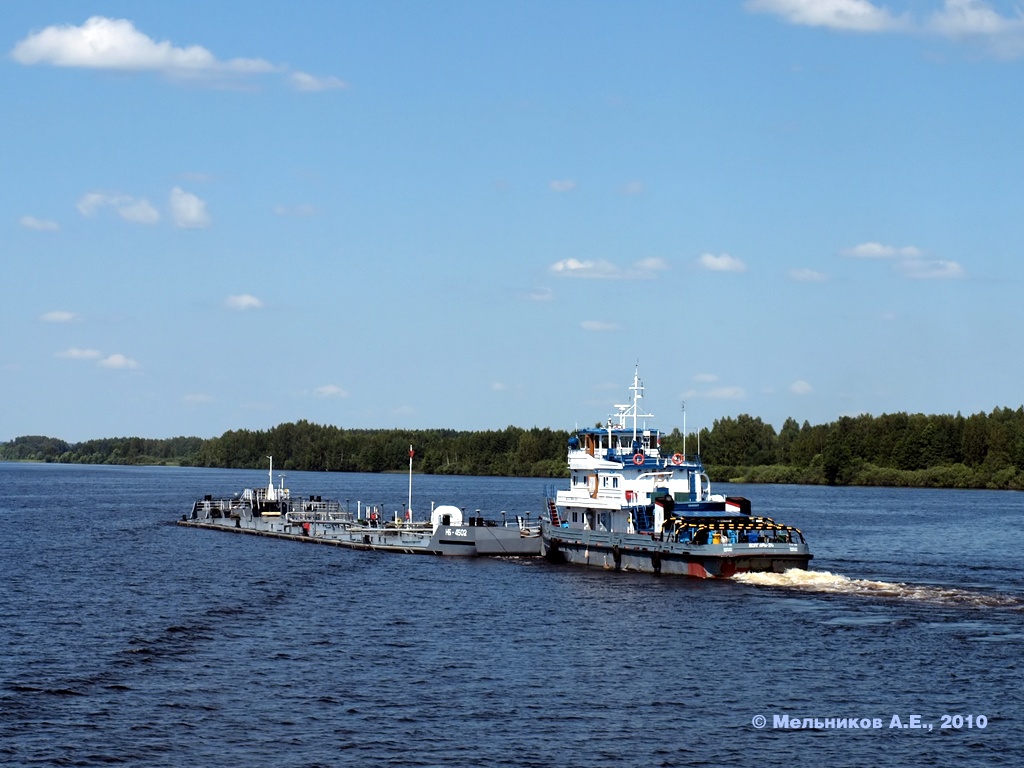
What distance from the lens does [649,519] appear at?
7762cm

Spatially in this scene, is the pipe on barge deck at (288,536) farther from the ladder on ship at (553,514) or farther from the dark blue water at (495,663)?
the ladder on ship at (553,514)

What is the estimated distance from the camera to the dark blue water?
35844 millimetres

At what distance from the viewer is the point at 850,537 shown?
343ft

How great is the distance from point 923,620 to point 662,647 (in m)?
12.1

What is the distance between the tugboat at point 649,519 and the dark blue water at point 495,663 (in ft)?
6.14

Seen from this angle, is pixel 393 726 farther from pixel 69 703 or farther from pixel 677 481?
pixel 677 481

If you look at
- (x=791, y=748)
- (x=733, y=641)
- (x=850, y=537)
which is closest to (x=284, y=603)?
A: (x=733, y=641)

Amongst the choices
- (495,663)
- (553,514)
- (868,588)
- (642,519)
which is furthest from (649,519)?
(495,663)

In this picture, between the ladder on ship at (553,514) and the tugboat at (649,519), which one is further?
the ladder on ship at (553,514)

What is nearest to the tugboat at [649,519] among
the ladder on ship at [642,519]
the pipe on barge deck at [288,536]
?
the ladder on ship at [642,519]

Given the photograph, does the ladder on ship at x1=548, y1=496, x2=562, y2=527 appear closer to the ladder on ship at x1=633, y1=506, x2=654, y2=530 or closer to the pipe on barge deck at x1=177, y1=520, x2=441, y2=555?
the pipe on barge deck at x1=177, y1=520, x2=441, y2=555

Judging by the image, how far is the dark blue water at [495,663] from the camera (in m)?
35.8

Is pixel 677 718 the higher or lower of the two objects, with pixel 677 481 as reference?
lower

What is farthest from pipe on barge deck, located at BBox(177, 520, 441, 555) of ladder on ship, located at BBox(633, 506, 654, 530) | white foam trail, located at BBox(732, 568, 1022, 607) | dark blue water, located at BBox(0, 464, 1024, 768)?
white foam trail, located at BBox(732, 568, 1022, 607)
